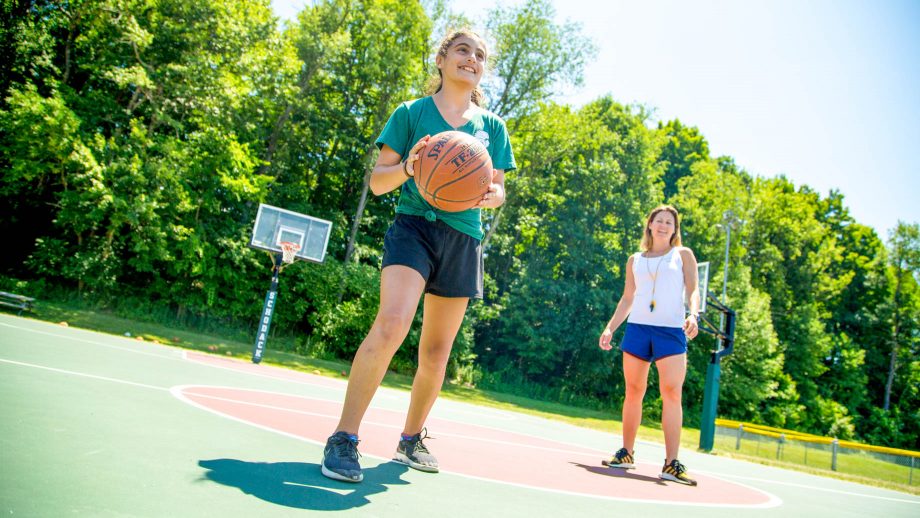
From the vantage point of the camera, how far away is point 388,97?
75.7 ft

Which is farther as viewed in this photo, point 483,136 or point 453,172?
point 483,136

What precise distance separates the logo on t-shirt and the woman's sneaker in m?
1.73

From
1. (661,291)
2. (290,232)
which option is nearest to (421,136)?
(661,291)

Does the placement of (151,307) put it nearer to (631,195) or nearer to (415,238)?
(415,238)

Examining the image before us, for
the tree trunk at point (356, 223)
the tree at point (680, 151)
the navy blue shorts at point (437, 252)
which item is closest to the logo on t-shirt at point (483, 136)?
the navy blue shorts at point (437, 252)

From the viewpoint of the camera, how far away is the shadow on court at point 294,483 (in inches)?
76.2

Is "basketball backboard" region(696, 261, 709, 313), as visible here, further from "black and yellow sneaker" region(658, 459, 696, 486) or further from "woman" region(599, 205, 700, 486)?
"black and yellow sneaker" region(658, 459, 696, 486)

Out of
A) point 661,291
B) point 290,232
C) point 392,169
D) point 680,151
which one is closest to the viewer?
point 392,169

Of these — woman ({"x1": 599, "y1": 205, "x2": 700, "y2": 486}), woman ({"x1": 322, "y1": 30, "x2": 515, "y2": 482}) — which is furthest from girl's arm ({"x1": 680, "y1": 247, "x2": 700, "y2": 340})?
woman ({"x1": 322, "y1": 30, "x2": 515, "y2": 482})

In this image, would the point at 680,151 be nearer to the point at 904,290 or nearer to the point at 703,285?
the point at 904,290

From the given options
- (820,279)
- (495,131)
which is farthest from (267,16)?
(820,279)

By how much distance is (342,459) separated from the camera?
2.40 m

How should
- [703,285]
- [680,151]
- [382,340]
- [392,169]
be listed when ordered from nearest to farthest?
[382,340] → [392,169] → [703,285] → [680,151]

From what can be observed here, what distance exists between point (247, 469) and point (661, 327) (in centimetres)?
340
